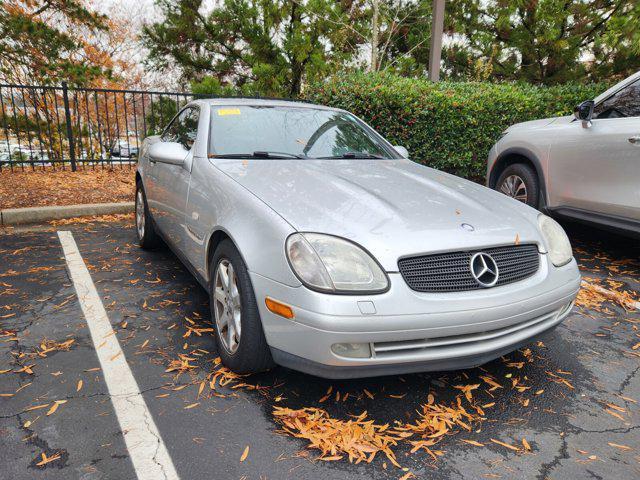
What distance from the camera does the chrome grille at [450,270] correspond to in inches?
89.4

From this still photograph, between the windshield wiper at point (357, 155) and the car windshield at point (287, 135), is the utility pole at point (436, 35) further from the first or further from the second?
the windshield wiper at point (357, 155)

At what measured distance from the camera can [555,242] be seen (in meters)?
2.83

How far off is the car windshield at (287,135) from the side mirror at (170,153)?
0.78 feet

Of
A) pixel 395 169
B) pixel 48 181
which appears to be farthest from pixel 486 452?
pixel 48 181

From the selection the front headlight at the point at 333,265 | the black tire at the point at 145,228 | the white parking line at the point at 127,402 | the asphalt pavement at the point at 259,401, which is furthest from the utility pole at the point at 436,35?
the front headlight at the point at 333,265

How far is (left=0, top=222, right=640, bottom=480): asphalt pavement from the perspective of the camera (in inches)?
81.7

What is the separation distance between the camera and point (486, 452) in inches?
85.7

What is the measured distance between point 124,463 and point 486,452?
1.52 m

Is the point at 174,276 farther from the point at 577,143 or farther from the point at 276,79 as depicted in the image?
the point at 276,79

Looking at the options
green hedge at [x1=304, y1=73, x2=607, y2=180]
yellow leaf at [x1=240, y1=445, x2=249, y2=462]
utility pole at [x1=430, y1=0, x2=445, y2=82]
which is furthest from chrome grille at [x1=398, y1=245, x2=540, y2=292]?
utility pole at [x1=430, y1=0, x2=445, y2=82]

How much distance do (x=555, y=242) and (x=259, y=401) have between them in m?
1.84

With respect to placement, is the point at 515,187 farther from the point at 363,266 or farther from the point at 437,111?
the point at 363,266

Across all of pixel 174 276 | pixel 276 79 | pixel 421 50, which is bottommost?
pixel 174 276

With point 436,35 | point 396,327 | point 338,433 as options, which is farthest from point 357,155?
point 436,35
